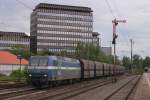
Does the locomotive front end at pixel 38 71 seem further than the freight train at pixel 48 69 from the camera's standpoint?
No

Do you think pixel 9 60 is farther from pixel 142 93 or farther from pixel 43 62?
pixel 142 93

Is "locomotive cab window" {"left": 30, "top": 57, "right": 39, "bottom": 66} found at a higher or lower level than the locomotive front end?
higher

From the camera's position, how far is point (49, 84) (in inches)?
1626

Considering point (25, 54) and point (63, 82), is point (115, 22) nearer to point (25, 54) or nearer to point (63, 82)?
point (63, 82)

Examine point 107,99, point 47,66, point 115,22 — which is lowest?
point 107,99

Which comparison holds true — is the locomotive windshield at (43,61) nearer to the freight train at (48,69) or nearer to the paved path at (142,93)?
the freight train at (48,69)

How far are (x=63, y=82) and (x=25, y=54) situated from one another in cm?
9106

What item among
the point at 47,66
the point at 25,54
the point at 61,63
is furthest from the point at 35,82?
the point at 25,54

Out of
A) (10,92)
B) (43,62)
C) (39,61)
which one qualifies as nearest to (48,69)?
(43,62)

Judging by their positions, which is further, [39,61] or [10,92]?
[39,61]

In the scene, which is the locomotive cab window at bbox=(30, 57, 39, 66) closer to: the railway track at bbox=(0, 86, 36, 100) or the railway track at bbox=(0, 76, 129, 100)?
the railway track at bbox=(0, 76, 129, 100)

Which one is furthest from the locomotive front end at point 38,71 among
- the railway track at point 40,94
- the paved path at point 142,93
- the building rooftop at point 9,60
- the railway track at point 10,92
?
the building rooftop at point 9,60

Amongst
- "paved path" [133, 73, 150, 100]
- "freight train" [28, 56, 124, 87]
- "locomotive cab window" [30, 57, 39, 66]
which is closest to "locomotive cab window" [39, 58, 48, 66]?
"freight train" [28, 56, 124, 87]

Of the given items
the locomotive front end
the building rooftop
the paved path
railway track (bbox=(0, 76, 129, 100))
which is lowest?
the paved path
